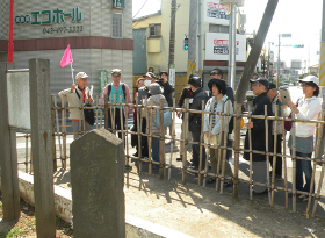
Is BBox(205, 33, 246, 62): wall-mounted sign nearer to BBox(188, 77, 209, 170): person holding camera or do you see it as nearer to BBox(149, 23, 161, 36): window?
BBox(149, 23, 161, 36): window

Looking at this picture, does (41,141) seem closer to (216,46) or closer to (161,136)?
(161,136)

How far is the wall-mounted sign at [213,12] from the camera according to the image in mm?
29359

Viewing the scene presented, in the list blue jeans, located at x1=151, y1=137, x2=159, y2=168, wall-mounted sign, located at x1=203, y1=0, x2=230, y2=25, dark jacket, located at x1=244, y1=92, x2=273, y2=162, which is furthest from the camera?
wall-mounted sign, located at x1=203, y1=0, x2=230, y2=25

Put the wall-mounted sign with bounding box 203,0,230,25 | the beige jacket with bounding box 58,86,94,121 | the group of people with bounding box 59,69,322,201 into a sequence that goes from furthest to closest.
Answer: the wall-mounted sign with bounding box 203,0,230,25, the beige jacket with bounding box 58,86,94,121, the group of people with bounding box 59,69,322,201

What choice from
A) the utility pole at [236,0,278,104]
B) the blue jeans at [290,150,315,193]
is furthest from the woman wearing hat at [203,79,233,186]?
the utility pole at [236,0,278,104]

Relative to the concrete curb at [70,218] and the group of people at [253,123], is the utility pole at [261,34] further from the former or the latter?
the concrete curb at [70,218]

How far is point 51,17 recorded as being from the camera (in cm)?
1933

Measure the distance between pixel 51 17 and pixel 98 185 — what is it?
18510mm

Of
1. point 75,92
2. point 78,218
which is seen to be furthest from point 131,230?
point 75,92

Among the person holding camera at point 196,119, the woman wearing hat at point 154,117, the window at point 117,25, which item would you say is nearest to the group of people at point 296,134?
the person holding camera at point 196,119

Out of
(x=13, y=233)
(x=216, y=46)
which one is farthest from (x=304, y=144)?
(x=216, y=46)

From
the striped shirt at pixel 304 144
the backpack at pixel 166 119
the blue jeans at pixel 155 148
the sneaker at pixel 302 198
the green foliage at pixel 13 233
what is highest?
the backpack at pixel 166 119

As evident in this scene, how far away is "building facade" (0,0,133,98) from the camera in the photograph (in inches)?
754

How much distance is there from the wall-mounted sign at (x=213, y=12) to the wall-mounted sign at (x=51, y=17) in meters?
13.3
